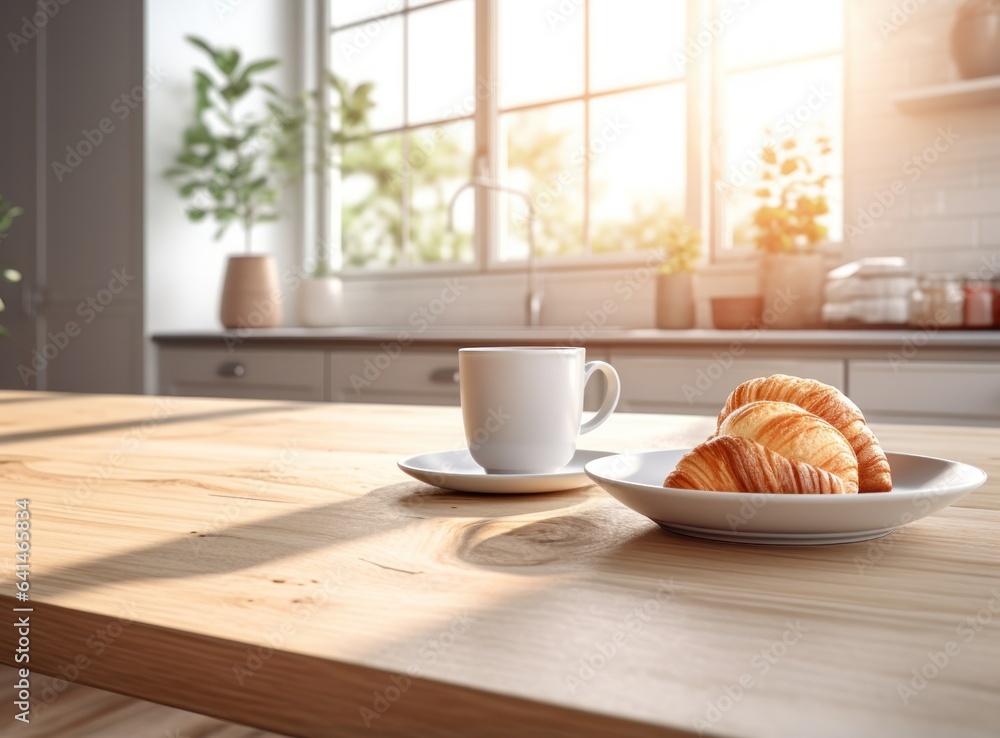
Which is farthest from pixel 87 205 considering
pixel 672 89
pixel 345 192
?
pixel 672 89

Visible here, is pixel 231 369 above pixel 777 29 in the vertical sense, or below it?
below

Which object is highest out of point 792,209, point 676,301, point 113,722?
point 792,209

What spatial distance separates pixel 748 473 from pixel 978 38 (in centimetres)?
238

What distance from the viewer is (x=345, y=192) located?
4.10 meters

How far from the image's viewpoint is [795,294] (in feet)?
8.70

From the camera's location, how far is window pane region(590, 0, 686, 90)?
322 cm

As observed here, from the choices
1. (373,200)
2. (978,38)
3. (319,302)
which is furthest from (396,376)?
(978,38)

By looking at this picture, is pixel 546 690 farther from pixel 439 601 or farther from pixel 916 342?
pixel 916 342

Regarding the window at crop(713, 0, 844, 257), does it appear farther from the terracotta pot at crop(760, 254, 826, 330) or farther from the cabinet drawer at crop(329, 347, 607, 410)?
the cabinet drawer at crop(329, 347, 607, 410)

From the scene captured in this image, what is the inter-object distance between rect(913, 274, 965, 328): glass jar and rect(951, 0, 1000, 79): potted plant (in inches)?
22.8

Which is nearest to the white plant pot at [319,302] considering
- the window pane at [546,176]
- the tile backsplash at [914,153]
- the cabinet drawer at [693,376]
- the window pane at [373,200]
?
the window pane at [373,200]

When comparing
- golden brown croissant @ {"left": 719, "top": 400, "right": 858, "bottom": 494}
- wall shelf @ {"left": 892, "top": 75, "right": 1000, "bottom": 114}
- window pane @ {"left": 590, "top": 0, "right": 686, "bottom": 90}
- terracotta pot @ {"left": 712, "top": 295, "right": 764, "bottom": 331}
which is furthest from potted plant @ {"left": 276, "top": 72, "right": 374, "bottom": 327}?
golden brown croissant @ {"left": 719, "top": 400, "right": 858, "bottom": 494}

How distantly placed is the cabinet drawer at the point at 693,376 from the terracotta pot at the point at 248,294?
67.9 inches

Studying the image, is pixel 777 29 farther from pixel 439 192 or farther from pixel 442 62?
pixel 439 192
